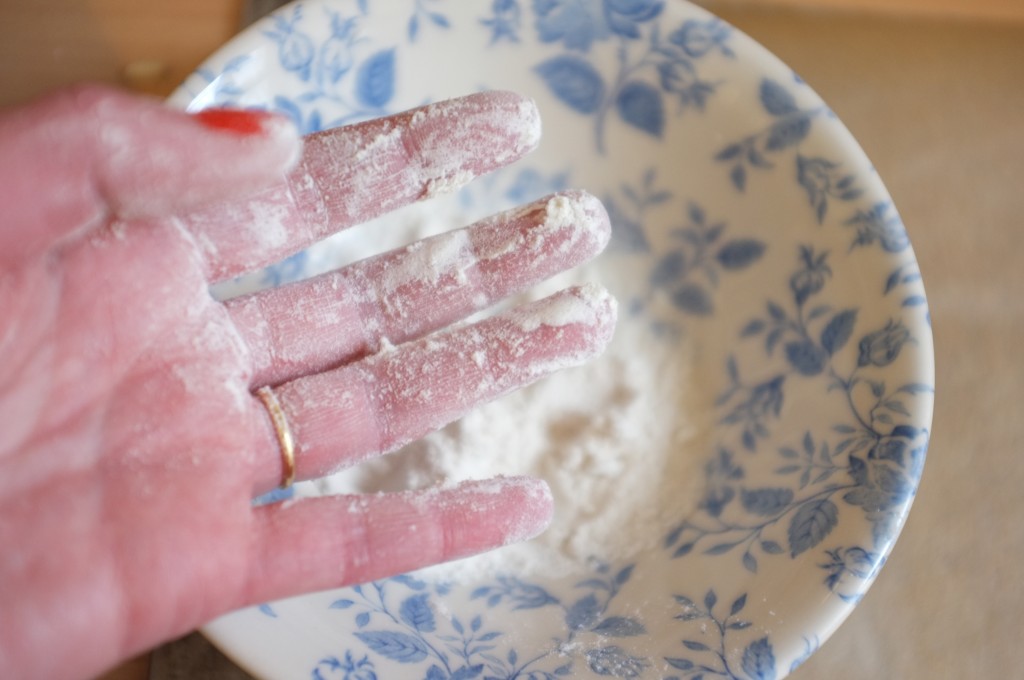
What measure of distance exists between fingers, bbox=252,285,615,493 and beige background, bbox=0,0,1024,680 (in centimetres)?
21

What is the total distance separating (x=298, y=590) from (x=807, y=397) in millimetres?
405

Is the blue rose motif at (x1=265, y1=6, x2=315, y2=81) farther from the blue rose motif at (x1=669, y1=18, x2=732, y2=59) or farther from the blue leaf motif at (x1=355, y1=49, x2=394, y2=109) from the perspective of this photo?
the blue rose motif at (x1=669, y1=18, x2=732, y2=59)

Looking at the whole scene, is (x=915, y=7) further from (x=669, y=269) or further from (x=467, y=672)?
(x=467, y=672)

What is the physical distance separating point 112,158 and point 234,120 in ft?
0.23

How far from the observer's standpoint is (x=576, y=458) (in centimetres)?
71

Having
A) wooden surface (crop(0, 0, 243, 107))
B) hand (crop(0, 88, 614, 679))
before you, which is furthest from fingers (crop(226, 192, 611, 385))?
wooden surface (crop(0, 0, 243, 107))

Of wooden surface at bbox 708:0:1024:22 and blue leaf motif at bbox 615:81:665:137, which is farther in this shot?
wooden surface at bbox 708:0:1024:22

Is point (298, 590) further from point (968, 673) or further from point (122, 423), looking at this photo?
point (968, 673)

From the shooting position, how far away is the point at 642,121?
0.80 m

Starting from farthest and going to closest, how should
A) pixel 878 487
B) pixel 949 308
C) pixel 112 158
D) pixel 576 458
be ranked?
pixel 949 308 < pixel 576 458 < pixel 878 487 < pixel 112 158

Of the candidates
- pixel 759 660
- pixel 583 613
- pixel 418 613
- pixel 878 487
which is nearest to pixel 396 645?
pixel 418 613

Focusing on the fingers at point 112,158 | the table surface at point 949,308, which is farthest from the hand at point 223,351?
the table surface at point 949,308

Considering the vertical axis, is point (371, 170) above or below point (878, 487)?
above

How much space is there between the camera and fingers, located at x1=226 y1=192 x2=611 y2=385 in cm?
65
